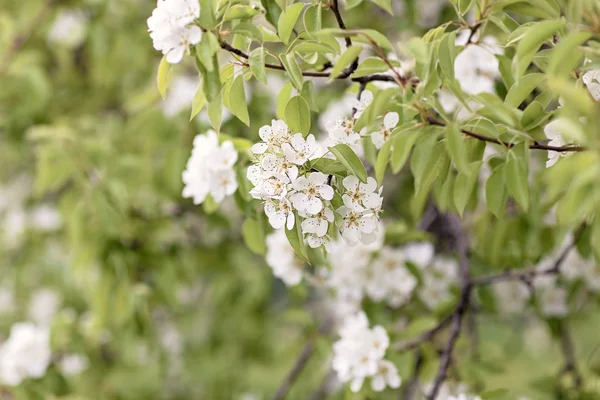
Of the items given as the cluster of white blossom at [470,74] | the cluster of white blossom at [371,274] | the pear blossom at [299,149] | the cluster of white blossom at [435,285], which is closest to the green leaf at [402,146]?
the pear blossom at [299,149]

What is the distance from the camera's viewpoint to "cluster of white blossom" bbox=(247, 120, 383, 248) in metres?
0.87

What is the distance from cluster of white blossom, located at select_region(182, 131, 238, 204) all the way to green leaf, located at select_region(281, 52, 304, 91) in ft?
1.04

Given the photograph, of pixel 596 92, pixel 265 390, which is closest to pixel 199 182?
pixel 596 92

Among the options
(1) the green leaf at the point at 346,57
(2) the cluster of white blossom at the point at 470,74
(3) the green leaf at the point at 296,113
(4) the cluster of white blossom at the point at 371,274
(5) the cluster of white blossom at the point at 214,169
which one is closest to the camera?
(1) the green leaf at the point at 346,57

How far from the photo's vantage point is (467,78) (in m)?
1.40

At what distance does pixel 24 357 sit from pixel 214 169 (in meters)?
0.89

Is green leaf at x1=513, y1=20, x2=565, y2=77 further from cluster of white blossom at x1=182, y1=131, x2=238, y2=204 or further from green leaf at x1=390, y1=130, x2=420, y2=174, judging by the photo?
cluster of white blossom at x1=182, y1=131, x2=238, y2=204

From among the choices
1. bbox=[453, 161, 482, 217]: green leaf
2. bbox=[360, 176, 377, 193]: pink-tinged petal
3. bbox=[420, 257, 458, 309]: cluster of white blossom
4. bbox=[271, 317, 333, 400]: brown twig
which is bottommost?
bbox=[271, 317, 333, 400]: brown twig

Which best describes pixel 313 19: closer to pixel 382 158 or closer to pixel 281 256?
pixel 382 158

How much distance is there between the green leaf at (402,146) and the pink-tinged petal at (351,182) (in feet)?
0.19

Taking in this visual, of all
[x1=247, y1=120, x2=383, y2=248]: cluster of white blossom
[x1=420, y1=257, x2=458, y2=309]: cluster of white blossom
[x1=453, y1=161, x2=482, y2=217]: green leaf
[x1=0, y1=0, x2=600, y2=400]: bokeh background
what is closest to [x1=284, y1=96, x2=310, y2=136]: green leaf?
[x1=247, y1=120, x2=383, y2=248]: cluster of white blossom

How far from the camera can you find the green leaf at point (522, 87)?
90cm

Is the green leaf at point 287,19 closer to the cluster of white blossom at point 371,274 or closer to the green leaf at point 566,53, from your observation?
the green leaf at point 566,53

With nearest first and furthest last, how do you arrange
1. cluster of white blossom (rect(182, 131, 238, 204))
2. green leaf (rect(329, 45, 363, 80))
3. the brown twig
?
1. green leaf (rect(329, 45, 363, 80))
2. cluster of white blossom (rect(182, 131, 238, 204))
3. the brown twig
